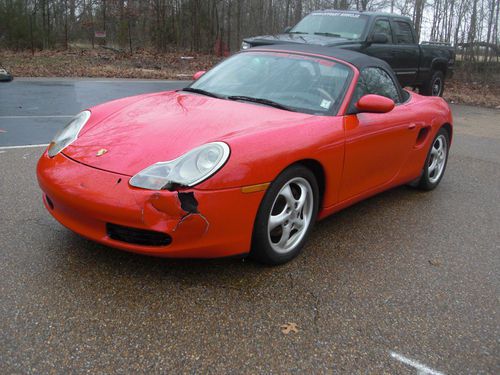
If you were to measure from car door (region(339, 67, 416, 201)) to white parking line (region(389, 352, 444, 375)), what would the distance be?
1.40m

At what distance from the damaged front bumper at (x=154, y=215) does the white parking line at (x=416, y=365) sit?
98 cm

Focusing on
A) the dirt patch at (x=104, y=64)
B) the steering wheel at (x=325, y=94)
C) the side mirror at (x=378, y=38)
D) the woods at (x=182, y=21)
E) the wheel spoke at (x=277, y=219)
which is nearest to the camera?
the wheel spoke at (x=277, y=219)

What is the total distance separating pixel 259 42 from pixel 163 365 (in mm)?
7678

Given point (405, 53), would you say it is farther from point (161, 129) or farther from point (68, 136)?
point (68, 136)

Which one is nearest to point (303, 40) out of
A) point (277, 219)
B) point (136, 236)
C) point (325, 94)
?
point (325, 94)

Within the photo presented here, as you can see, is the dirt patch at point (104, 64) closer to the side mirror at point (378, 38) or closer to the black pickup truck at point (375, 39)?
the black pickup truck at point (375, 39)

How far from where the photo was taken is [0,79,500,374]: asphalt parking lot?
2.24 metres

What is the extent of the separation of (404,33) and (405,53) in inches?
19.0

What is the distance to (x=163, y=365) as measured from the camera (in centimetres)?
215

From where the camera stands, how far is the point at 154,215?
2.55 meters

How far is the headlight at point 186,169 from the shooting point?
260 centimetres

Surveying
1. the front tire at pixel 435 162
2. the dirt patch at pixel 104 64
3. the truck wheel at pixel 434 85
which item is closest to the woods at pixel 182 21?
the dirt patch at pixel 104 64

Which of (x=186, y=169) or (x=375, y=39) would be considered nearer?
(x=186, y=169)

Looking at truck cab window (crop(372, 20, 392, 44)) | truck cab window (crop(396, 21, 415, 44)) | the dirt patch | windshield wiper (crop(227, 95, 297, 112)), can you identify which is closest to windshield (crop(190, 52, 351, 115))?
windshield wiper (crop(227, 95, 297, 112))
